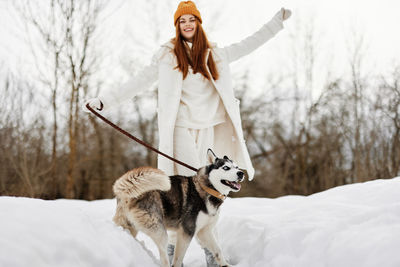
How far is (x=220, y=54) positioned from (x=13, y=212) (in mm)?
2603

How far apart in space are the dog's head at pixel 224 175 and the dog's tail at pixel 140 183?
1.62ft

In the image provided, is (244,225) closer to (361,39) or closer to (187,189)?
(187,189)

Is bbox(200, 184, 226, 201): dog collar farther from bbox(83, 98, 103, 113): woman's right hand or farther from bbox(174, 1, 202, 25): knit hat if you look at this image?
bbox(174, 1, 202, 25): knit hat

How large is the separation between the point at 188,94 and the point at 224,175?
1002 mm

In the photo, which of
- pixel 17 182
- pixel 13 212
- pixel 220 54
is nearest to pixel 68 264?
pixel 13 212

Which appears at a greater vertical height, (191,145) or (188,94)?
(188,94)

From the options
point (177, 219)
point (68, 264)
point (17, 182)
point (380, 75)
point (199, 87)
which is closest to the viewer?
point (68, 264)

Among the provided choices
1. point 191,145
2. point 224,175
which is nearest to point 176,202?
point 224,175

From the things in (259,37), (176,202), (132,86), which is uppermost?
(259,37)

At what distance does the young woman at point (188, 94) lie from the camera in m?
3.53

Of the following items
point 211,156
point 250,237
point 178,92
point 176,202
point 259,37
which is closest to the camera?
point 176,202

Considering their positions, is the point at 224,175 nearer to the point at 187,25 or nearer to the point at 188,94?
the point at 188,94

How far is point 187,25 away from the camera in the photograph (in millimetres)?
3553

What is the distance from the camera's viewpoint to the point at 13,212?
2.14 meters
